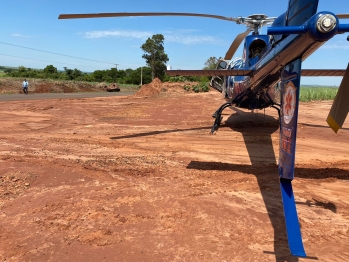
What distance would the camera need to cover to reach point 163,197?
4531 millimetres

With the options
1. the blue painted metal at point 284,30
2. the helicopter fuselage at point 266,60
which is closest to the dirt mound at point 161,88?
the helicopter fuselage at point 266,60

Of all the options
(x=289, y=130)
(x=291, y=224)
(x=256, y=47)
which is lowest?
(x=291, y=224)

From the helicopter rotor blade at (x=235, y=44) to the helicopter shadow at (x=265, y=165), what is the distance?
2.58 metres

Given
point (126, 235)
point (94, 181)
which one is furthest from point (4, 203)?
point (126, 235)

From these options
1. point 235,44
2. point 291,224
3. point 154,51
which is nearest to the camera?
point 291,224

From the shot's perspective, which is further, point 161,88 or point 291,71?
point 161,88

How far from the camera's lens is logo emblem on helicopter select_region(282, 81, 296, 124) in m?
3.55

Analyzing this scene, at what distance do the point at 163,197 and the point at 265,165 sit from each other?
2803mm

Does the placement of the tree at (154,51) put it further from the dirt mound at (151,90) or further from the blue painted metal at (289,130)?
the blue painted metal at (289,130)

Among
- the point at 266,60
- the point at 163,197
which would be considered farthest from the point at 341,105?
the point at 163,197

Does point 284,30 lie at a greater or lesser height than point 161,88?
greater

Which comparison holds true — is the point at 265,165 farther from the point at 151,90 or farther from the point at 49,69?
the point at 49,69

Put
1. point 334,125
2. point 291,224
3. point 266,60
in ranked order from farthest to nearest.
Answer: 1. point 266,60
2. point 334,125
3. point 291,224

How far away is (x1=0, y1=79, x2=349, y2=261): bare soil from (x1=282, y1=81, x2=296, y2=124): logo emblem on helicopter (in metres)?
1.42
